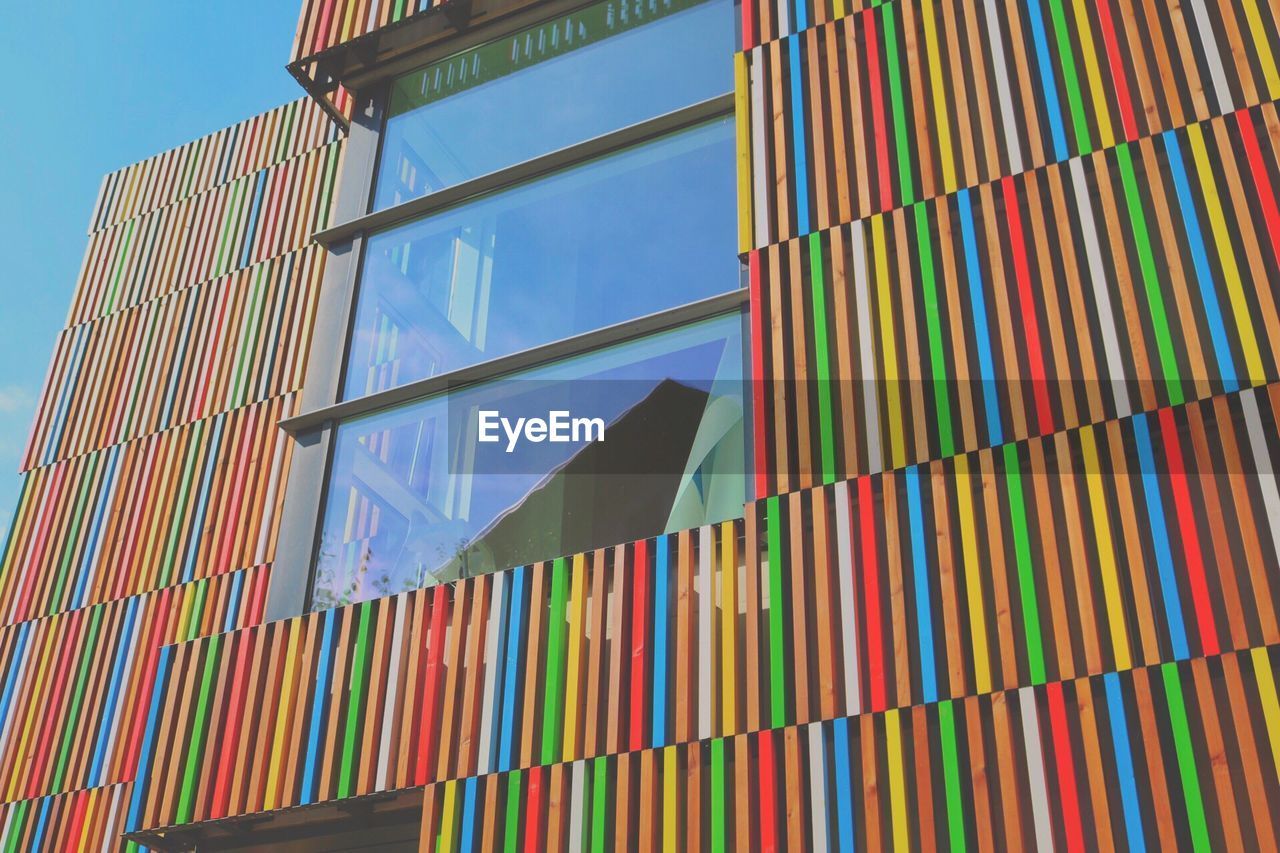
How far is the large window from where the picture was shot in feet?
30.5

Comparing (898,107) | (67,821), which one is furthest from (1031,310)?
(67,821)

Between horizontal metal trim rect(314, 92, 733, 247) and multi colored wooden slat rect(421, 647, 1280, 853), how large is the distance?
5.20 m

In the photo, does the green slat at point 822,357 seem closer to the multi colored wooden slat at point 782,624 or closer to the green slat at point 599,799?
the multi colored wooden slat at point 782,624

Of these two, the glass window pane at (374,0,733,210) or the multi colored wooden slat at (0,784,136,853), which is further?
the multi colored wooden slat at (0,784,136,853)

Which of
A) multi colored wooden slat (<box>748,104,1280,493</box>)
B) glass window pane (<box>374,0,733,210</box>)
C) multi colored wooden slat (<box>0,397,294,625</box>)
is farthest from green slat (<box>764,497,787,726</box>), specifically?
multi colored wooden slat (<box>0,397,294,625</box>)

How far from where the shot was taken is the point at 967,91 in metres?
9.63

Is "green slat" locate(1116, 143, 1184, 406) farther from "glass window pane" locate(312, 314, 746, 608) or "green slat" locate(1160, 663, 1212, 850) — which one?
"glass window pane" locate(312, 314, 746, 608)

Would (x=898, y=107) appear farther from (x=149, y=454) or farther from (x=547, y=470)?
(x=149, y=454)

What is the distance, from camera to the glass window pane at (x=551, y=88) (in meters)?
11.1

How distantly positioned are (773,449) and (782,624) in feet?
4.35

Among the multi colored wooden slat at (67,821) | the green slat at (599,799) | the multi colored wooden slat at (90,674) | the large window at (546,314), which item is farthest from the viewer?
the multi colored wooden slat at (90,674)

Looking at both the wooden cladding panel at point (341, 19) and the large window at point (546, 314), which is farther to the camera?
the wooden cladding panel at point (341, 19)

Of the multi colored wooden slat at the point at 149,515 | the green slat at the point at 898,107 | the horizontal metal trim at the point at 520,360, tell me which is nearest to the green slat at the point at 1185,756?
the green slat at the point at 898,107

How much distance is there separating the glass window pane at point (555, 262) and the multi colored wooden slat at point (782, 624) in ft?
6.89
